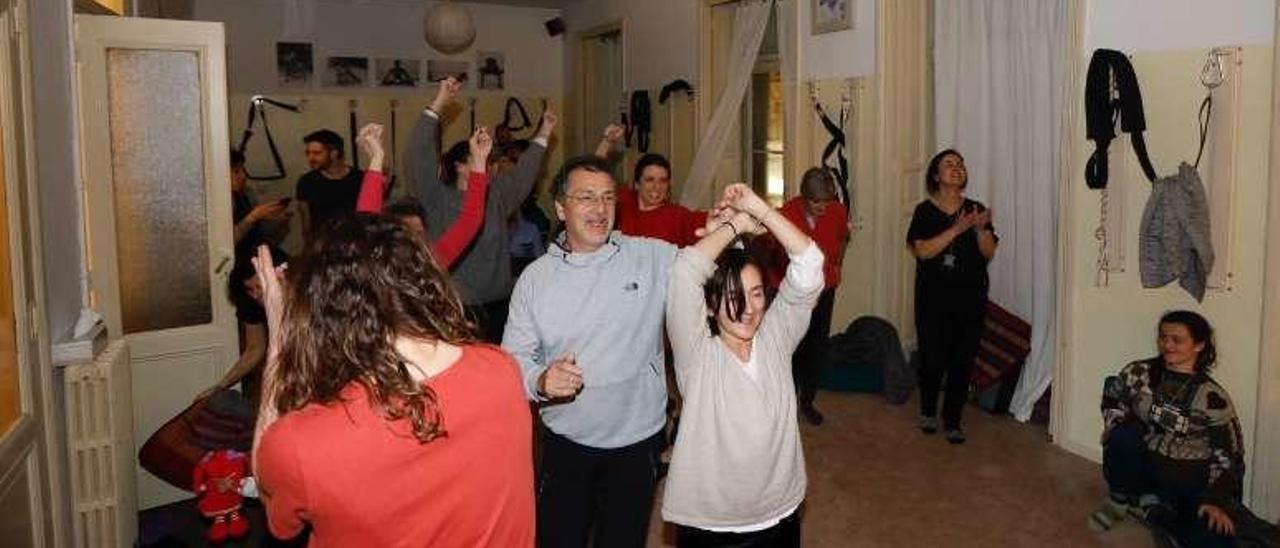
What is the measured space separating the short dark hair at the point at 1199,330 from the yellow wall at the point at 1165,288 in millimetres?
207

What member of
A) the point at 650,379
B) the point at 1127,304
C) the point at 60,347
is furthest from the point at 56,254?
the point at 1127,304

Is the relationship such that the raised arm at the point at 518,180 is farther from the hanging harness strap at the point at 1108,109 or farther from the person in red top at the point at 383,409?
the person in red top at the point at 383,409

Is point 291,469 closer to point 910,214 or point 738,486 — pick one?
point 738,486

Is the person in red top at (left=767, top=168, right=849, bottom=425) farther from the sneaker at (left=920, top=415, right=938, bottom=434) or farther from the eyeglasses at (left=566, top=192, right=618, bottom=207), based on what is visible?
the eyeglasses at (left=566, top=192, right=618, bottom=207)

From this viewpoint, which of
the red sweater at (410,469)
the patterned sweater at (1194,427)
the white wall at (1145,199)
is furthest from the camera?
the white wall at (1145,199)

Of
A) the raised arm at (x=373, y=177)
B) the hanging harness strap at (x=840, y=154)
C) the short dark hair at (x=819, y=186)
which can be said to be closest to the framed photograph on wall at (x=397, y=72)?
the hanging harness strap at (x=840, y=154)

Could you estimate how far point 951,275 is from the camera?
4.43 m

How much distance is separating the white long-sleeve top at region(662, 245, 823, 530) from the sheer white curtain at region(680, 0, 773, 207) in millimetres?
4307

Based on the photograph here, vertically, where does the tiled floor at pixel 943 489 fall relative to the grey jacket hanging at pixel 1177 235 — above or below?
below

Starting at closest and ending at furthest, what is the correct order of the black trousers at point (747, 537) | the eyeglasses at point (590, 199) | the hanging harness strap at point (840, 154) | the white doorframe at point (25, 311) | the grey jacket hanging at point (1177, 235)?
the black trousers at point (747, 537) < the eyeglasses at point (590, 199) < the white doorframe at point (25, 311) < the grey jacket hanging at point (1177, 235) < the hanging harness strap at point (840, 154)

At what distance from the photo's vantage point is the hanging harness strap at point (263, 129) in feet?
26.3

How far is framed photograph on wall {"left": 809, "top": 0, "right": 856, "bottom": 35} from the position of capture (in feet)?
18.2

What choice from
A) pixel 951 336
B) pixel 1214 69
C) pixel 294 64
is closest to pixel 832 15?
pixel 951 336

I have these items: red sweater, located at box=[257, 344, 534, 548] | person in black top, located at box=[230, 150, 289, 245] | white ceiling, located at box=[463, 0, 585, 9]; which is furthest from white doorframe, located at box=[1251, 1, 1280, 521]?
white ceiling, located at box=[463, 0, 585, 9]
